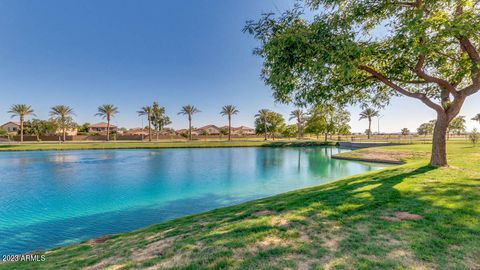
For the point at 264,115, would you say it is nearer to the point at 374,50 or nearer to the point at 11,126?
the point at 374,50

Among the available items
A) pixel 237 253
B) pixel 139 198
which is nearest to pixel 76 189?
pixel 139 198

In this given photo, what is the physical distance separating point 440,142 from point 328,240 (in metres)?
9.30

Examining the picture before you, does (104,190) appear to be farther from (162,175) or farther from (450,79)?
(450,79)

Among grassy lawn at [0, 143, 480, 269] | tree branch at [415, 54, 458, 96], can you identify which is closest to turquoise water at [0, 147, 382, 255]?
grassy lawn at [0, 143, 480, 269]

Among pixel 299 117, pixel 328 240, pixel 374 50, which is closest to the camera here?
pixel 328 240

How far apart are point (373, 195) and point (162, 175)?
48.8 feet

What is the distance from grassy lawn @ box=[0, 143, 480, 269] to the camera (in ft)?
10.3

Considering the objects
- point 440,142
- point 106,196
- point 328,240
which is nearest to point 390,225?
point 328,240

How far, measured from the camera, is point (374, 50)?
7.40 metres

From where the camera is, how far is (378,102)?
1073 centimetres

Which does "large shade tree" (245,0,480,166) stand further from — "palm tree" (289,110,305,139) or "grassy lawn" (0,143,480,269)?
"palm tree" (289,110,305,139)

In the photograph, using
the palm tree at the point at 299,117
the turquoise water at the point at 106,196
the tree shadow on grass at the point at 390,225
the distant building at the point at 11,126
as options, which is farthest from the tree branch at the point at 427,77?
the distant building at the point at 11,126

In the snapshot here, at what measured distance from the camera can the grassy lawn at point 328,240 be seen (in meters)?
3.13

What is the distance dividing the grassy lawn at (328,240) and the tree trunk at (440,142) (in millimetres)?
4035
